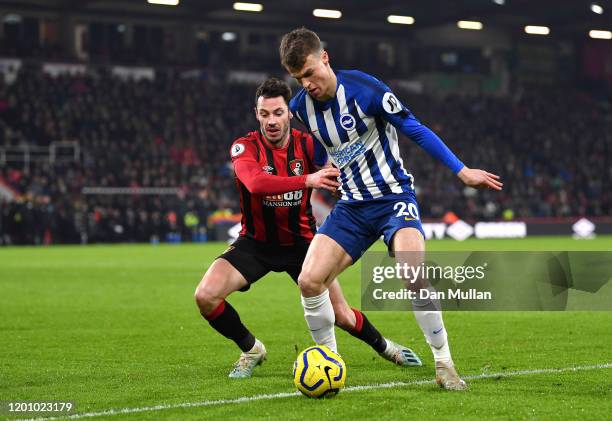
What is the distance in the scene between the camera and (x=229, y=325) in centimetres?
727

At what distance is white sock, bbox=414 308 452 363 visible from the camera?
20.5 ft

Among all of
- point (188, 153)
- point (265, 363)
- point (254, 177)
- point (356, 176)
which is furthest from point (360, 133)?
point (188, 153)

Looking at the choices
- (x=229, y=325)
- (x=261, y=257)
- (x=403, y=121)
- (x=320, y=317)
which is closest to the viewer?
(x=403, y=121)

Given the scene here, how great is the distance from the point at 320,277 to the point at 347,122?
1012 mm

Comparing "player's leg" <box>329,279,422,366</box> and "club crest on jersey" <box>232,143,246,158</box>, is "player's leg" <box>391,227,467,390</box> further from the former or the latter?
"club crest on jersey" <box>232,143,246,158</box>

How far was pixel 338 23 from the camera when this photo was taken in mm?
48156

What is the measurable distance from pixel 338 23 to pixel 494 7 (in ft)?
28.2

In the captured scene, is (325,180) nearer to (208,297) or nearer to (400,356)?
(208,297)

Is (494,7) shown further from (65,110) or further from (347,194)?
(347,194)

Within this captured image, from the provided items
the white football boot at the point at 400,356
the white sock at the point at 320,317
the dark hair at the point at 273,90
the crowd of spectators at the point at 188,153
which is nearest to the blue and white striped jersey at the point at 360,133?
the dark hair at the point at 273,90

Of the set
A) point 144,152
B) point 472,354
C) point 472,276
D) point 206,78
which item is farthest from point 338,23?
point 472,354

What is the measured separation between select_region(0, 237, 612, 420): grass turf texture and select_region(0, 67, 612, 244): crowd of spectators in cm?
1855

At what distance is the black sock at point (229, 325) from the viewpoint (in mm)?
7227

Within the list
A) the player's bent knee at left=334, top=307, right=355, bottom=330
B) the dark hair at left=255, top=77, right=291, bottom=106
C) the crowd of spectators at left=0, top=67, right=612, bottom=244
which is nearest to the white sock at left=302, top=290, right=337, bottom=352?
the player's bent knee at left=334, top=307, right=355, bottom=330
